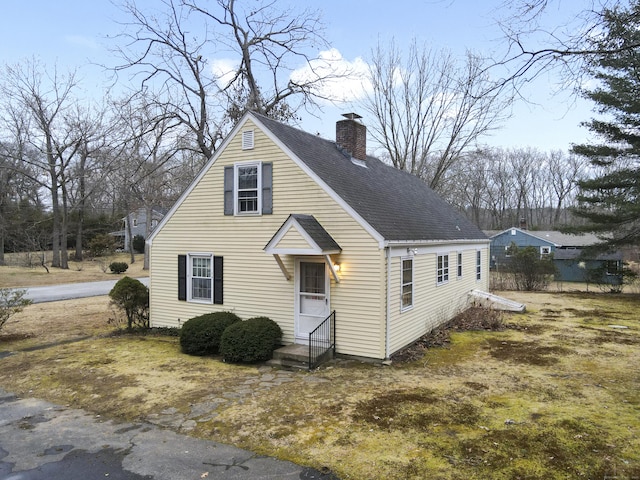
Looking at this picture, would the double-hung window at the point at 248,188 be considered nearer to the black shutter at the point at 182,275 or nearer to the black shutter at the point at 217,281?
the black shutter at the point at 217,281

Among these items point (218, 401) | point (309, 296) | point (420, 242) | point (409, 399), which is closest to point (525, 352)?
point (420, 242)

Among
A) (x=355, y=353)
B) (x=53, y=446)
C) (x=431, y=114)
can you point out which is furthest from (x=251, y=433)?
(x=431, y=114)

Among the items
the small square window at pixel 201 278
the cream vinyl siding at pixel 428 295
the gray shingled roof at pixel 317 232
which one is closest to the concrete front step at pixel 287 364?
the cream vinyl siding at pixel 428 295

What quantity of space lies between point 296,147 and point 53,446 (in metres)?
8.11

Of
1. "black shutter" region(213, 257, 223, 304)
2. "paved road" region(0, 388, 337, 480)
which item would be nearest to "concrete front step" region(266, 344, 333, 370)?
"black shutter" region(213, 257, 223, 304)

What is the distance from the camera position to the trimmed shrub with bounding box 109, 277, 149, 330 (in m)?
13.0

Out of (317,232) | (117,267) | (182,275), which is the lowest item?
(117,267)

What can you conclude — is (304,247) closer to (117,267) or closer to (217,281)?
(217,281)

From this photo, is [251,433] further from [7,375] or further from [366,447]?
[7,375]

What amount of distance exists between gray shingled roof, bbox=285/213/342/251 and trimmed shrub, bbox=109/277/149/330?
6.40 metres

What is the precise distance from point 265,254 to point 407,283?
12.5 feet

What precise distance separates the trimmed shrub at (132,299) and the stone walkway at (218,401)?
234 inches

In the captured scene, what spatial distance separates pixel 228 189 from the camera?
38.4 ft

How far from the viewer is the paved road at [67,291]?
20.9 m
